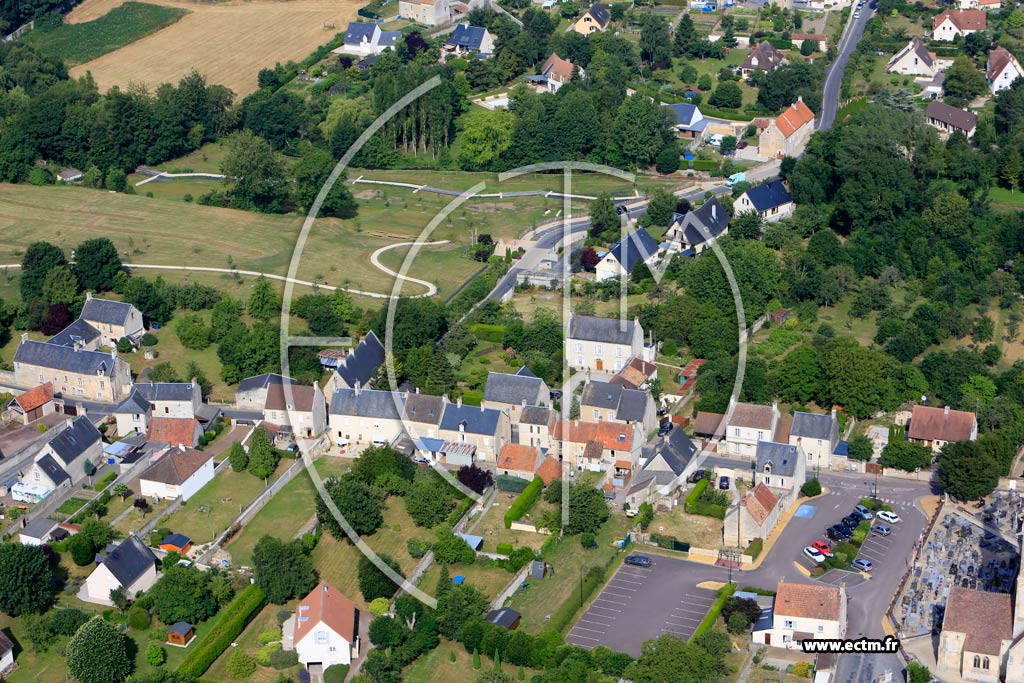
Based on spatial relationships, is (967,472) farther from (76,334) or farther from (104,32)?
(104,32)

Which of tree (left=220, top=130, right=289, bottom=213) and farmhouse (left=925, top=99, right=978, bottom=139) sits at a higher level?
farmhouse (left=925, top=99, right=978, bottom=139)

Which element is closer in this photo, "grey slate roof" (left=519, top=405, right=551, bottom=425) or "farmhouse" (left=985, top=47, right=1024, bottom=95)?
"grey slate roof" (left=519, top=405, right=551, bottom=425)

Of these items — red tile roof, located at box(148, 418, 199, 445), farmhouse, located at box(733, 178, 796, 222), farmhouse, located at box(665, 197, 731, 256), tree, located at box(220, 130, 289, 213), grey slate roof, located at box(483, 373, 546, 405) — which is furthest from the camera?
tree, located at box(220, 130, 289, 213)

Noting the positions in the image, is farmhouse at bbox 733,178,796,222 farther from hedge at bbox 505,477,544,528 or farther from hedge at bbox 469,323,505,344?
hedge at bbox 505,477,544,528

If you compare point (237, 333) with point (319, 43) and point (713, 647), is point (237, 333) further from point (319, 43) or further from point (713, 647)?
point (319, 43)

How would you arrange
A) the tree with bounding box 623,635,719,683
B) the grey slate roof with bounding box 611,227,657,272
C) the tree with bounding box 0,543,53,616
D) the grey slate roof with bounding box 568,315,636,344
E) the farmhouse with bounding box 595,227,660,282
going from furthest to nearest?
the grey slate roof with bounding box 611,227,657,272
the farmhouse with bounding box 595,227,660,282
the grey slate roof with bounding box 568,315,636,344
the tree with bounding box 0,543,53,616
the tree with bounding box 623,635,719,683

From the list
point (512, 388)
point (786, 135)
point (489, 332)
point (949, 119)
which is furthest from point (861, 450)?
point (949, 119)

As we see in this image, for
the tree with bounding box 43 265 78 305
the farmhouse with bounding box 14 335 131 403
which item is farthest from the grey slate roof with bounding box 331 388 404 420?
the tree with bounding box 43 265 78 305
